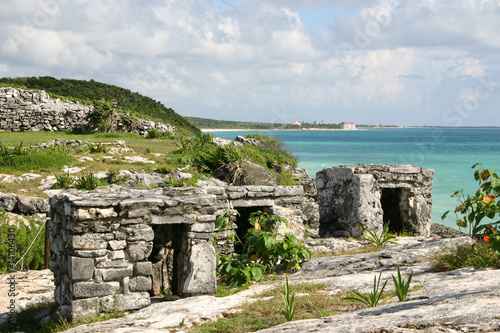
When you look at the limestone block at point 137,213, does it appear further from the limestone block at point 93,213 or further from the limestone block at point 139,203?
the limestone block at point 93,213

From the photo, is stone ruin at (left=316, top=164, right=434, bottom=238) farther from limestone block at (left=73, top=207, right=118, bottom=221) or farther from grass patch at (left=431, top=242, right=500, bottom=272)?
limestone block at (left=73, top=207, right=118, bottom=221)

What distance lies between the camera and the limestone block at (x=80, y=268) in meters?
6.06

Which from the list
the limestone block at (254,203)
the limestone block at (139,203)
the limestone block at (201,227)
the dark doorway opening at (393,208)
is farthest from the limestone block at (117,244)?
the dark doorway opening at (393,208)

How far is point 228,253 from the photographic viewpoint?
29.6 ft

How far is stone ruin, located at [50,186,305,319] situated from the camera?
6.12 m

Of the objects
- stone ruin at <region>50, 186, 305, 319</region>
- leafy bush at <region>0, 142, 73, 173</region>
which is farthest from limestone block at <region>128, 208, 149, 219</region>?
leafy bush at <region>0, 142, 73, 173</region>

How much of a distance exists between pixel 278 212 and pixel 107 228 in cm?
443

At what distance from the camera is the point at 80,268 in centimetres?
609

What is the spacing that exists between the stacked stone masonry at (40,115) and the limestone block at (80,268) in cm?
1828

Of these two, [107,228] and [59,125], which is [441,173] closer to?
[59,125]

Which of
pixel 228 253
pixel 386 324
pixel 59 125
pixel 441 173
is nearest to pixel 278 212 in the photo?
pixel 228 253

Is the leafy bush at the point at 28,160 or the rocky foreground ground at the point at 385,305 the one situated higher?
the leafy bush at the point at 28,160

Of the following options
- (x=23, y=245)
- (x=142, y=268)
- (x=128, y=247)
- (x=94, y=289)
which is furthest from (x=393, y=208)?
(x=94, y=289)

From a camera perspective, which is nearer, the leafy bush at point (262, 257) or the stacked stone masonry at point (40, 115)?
the leafy bush at point (262, 257)
